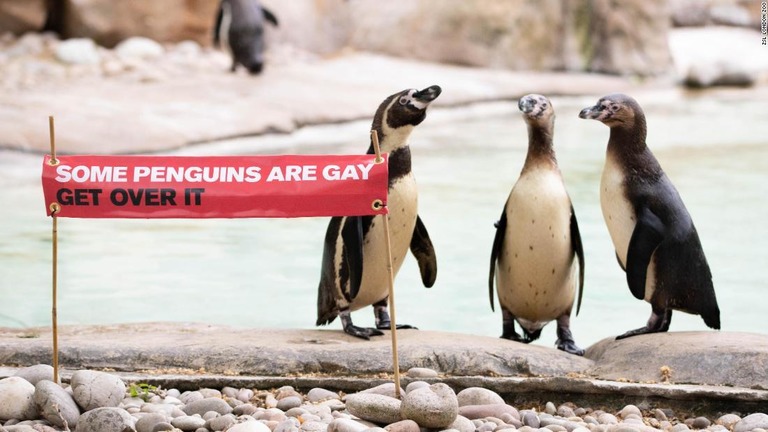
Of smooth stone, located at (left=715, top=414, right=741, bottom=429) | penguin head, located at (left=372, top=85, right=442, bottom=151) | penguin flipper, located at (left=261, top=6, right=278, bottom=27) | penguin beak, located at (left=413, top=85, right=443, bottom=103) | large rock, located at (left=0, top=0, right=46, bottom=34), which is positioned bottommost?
smooth stone, located at (left=715, top=414, right=741, bottom=429)

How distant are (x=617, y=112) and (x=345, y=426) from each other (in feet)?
5.39

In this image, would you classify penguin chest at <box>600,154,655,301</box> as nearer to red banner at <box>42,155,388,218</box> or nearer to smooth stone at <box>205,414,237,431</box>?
red banner at <box>42,155,388,218</box>

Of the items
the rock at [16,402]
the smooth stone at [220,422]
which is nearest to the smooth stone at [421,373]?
the smooth stone at [220,422]

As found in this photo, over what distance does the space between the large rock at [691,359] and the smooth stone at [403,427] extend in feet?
2.88

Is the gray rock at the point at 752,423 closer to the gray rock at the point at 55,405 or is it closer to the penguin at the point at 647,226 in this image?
the penguin at the point at 647,226

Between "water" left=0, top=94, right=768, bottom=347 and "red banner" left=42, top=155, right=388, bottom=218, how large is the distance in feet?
7.34

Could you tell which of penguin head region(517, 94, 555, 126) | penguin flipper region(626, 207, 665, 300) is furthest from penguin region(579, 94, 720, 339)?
penguin head region(517, 94, 555, 126)

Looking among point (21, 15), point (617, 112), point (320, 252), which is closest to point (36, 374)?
point (617, 112)

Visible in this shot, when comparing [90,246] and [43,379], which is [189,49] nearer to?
[90,246]

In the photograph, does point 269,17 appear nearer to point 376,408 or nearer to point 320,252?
point 320,252

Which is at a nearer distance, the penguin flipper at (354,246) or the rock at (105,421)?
the rock at (105,421)

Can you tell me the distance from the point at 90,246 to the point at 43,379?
3999 mm

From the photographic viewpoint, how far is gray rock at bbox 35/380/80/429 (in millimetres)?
3086

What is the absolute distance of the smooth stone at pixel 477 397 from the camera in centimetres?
330
